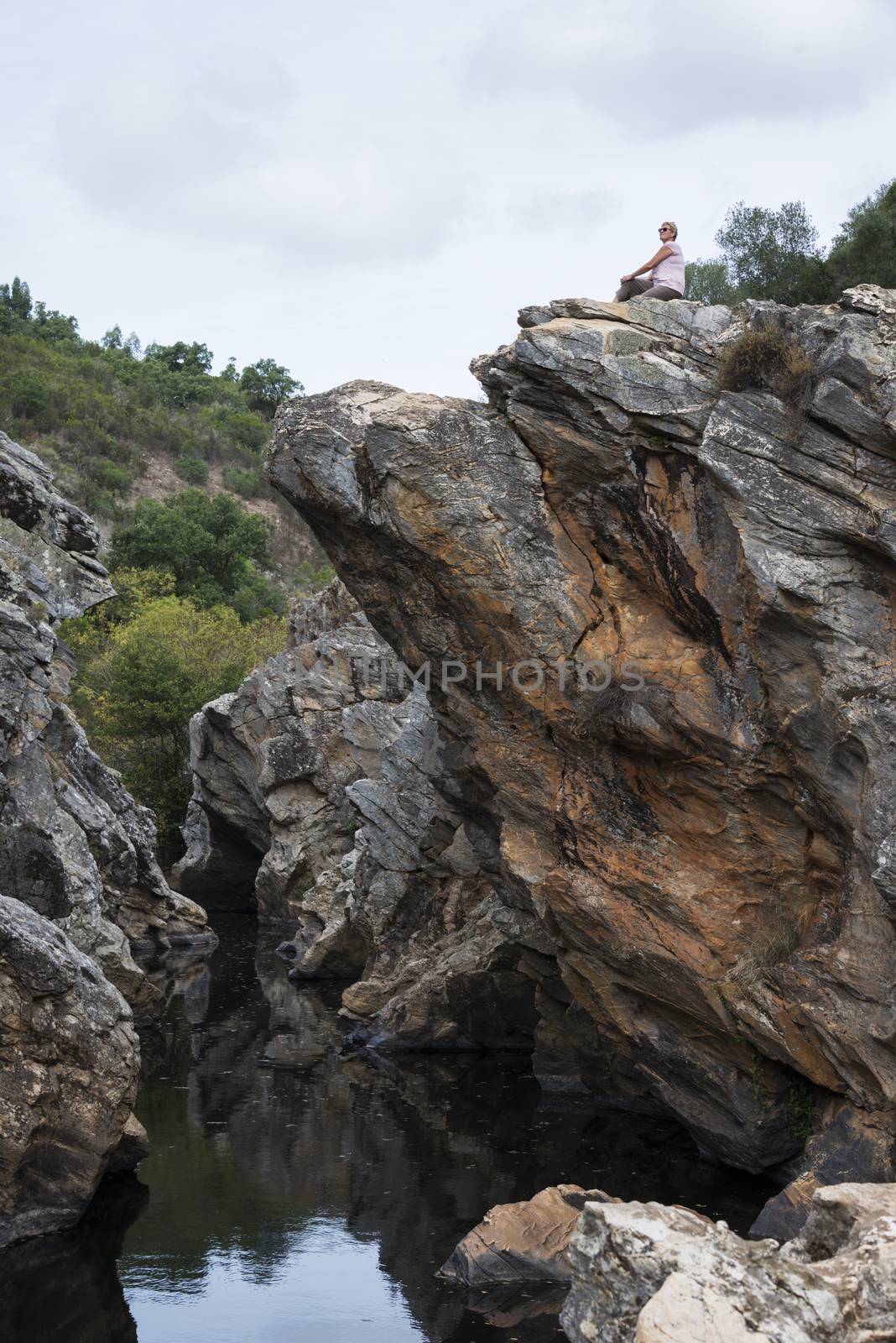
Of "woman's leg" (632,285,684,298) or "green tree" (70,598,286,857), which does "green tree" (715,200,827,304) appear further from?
"green tree" (70,598,286,857)

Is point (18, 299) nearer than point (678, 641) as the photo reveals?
No

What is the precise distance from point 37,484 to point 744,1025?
1888 cm

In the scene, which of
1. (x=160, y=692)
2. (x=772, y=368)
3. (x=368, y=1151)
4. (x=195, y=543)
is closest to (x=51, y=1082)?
(x=368, y=1151)

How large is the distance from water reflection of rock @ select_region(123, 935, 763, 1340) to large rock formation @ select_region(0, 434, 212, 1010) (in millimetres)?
3531

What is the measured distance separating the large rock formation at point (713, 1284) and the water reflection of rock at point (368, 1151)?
4643mm

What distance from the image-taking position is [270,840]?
145 ft

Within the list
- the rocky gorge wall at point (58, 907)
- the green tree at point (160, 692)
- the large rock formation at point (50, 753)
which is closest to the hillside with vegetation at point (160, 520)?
the green tree at point (160, 692)

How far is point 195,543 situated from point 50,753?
4587 centimetres

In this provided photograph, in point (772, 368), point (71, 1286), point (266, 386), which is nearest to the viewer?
point (71, 1286)

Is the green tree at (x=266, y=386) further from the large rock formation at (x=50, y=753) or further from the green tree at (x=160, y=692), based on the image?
the large rock formation at (x=50, y=753)

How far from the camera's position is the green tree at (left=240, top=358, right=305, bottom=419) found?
117 meters

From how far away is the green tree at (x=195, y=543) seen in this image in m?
73.0

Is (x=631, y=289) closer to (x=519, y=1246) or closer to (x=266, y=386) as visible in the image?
(x=519, y=1246)

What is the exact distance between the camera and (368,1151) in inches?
753
